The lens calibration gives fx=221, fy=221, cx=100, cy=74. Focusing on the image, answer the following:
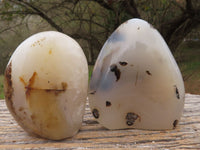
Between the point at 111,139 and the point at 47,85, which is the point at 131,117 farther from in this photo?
the point at 47,85

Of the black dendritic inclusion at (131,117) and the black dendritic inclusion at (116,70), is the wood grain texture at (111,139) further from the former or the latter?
the black dendritic inclusion at (116,70)

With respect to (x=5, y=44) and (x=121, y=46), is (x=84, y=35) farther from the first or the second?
(x=121, y=46)

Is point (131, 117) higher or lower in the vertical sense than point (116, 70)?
lower

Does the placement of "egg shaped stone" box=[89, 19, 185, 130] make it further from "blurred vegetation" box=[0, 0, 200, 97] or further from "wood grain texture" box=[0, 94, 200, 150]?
"blurred vegetation" box=[0, 0, 200, 97]

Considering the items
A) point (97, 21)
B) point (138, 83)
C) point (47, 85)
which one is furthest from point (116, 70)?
point (97, 21)

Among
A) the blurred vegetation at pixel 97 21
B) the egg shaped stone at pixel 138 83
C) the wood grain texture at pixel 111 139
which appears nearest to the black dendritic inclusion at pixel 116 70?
the egg shaped stone at pixel 138 83

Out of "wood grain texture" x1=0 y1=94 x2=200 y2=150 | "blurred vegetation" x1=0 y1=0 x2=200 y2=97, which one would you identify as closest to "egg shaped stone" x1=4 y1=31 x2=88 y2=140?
"wood grain texture" x1=0 y1=94 x2=200 y2=150
